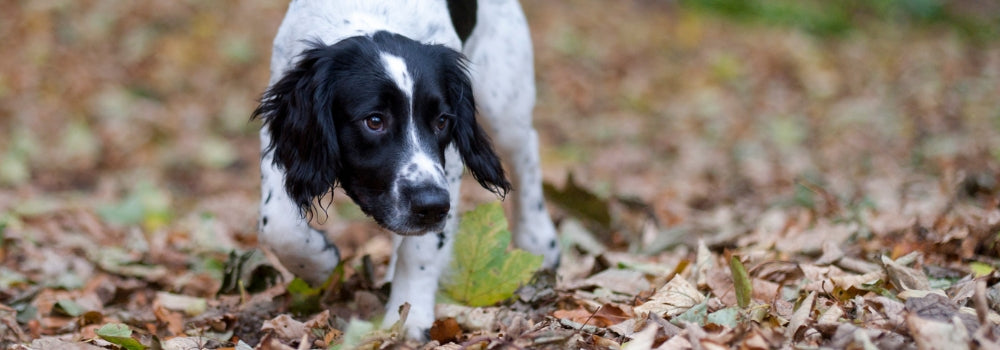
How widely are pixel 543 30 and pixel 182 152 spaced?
5248 millimetres

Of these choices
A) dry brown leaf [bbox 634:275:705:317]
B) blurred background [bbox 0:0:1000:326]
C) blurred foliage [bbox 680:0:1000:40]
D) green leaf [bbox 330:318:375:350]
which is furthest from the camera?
blurred foliage [bbox 680:0:1000:40]

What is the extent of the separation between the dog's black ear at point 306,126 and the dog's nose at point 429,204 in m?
0.34

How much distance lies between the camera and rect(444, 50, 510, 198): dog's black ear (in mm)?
3438

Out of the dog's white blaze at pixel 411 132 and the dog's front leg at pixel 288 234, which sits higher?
the dog's white blaze at pixel 411 132

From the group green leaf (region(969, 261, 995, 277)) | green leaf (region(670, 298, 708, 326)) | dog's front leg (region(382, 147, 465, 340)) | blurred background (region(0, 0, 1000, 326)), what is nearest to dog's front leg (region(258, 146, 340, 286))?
dog's front leg (region(382, 147, 465, 340))

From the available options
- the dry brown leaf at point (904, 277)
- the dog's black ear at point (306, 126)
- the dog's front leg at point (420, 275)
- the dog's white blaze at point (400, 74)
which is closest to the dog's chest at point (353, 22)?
the dog's black ear at point (306, 126)

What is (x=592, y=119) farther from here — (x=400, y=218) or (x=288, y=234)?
(x=400, y=218)

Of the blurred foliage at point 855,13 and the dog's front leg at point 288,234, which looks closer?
the dog's front leg at point 288,234

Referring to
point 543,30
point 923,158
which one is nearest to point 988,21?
point 543,30

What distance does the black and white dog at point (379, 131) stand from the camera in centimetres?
313

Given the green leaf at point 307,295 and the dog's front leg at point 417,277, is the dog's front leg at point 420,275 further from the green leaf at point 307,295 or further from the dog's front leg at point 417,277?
the green leaf at point 307,295

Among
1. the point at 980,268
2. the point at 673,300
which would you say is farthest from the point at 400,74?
the point at 980,268

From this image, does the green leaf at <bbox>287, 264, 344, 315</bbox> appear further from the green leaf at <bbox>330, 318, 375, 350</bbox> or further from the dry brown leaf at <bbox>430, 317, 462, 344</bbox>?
the green leaf at <bbox>330, 318, 375, 350</bbox>

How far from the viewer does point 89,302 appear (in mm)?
3838
